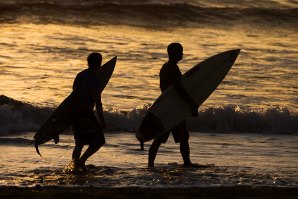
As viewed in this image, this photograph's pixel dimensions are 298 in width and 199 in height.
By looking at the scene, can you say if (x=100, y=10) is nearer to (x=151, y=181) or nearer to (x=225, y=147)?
(x=225, y=147)

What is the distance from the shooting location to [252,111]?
61.1ft

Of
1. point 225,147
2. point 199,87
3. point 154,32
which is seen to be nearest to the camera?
point 199,87

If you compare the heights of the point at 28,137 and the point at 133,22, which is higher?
the point at 133,22

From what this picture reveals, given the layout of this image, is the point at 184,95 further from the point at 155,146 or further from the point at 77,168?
the point at 77,168

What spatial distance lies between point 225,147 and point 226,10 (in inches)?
873

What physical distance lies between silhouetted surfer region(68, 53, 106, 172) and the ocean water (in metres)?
0.36

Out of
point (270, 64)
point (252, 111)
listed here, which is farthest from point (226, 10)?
point (252, 111)

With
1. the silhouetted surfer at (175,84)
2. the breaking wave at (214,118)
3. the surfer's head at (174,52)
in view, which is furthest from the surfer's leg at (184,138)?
the breaking wave at (214,118)

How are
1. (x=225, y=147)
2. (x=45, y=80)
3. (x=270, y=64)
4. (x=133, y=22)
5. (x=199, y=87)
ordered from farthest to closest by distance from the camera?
(x=133, y=22), (x=270, y=64), (x=45, y=80), (x=225, y=147), (x=199, y=87)

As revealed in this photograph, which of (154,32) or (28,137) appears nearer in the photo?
(28,137)

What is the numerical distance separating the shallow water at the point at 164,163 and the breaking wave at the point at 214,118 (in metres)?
1.22
